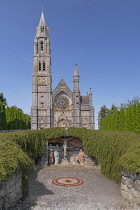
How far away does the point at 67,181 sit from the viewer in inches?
485

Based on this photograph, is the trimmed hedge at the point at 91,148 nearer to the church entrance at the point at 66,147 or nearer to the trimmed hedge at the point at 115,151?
the trimmed hedge at the point at 115,151

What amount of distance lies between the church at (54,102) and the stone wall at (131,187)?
40698 millimetres

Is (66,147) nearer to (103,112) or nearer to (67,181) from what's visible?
(67,181)

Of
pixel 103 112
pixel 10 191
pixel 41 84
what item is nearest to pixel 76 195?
pixel 10 191

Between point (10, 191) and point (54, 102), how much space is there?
1744 inches

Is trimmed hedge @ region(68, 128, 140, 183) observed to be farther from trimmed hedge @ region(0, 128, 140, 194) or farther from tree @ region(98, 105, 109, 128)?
tree @ region(98, 105, 109, 128)

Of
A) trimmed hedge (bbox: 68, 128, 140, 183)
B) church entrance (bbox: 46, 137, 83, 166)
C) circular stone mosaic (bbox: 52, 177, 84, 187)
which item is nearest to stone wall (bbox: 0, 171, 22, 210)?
circular stone mosaic (bbox: 52, 177, 84, 187)

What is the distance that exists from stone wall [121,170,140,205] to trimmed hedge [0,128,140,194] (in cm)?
42

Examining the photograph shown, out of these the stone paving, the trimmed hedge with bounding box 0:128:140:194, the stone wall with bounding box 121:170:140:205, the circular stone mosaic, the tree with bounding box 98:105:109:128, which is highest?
the tree with bounding box 98:105:109:128

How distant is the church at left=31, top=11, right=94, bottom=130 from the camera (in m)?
48.9

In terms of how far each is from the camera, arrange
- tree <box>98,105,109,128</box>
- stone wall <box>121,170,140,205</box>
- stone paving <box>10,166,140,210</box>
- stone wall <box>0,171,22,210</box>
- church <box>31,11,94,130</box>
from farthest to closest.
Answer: tree <box>98,105,109,128</box>, church <box>31,11,94,130</box>, stone paving <box>10,166,140,210</box>, stone wall <box>121,170,140,205</box>, stone wall <box>0,171,22,210</box>

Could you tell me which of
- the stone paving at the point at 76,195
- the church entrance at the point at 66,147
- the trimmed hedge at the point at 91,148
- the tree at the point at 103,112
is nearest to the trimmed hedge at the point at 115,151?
the trimmed hedge at the point at 91,148

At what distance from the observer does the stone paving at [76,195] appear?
24.5 ft

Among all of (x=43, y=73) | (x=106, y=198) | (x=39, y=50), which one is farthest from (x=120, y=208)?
(x=39, y=50)
